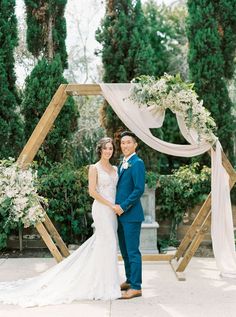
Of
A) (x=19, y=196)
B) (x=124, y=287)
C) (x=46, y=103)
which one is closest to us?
(x=124, y=287)

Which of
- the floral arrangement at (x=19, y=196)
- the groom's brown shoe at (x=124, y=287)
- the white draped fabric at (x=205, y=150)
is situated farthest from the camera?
the white draped fabric at (x=205, y=150)

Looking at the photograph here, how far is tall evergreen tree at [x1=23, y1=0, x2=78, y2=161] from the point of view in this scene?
27.1 feet

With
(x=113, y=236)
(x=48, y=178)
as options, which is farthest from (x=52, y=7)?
(x=113, y=236)

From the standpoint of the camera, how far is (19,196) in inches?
212

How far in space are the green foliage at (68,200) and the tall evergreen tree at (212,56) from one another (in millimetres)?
2494

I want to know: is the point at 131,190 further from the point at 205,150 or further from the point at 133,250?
the point at 205,150

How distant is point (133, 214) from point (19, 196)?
134 centimetres

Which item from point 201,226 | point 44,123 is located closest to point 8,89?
point 44,123

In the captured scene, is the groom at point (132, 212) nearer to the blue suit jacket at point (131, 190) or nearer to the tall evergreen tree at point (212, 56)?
the blue suit jacket at point (131, 190)

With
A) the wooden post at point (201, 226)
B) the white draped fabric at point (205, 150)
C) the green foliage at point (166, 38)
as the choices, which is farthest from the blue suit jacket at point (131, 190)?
the green foliage at point (166, 38)

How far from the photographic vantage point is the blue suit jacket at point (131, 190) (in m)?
4.82

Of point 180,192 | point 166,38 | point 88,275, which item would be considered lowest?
point 88,275

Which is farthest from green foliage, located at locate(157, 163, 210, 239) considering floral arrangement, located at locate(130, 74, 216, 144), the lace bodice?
the lace bodice

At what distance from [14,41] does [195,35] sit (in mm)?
3091
